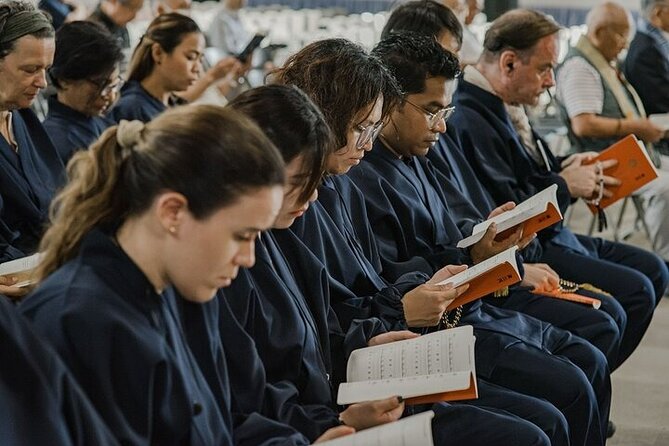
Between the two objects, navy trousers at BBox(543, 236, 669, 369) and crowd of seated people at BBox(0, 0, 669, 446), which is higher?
crowd of seated people at BBox(0, 0, 669, 446)

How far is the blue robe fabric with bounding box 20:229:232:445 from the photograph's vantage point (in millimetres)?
1537

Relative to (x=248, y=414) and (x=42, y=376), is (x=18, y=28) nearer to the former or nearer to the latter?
(x=248, y=414)

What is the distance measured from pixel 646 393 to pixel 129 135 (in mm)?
2872

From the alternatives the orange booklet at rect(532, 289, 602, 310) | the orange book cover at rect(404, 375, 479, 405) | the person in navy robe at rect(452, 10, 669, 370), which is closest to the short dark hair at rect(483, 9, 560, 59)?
the person in navy robe at rect(452, 10, 669, 370)

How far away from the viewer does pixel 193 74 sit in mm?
4461

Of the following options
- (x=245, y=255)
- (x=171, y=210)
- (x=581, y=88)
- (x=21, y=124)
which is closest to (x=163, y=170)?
(x=171, y=210)

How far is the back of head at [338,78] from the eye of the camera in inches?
97.1

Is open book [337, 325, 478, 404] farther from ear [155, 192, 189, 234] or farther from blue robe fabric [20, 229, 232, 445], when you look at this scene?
ear [155, 192, 189, 234]

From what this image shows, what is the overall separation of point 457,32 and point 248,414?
7.14 feet

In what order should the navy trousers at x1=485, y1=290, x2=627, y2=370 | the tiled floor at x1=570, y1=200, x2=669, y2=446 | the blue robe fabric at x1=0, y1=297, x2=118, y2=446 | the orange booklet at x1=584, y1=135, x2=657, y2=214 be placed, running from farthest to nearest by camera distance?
the orange booklet at x1=584, y1=135, x2=657, y2=214
the tiled floor at x1=570, y1=200, x2=669, y2=446
the navy trousers at x1=485, y1=290, x2=627, y2=370
the blue robe fabric at x1=0, y1=297, x2=118, y2=446

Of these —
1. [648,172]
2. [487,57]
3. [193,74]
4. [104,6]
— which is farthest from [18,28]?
[104,6]

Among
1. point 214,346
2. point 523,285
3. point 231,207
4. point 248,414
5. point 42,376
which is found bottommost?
point 523,285

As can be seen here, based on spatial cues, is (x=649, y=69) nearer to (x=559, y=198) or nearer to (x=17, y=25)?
(x=559, y=198)

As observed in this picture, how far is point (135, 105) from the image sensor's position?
434 cm
